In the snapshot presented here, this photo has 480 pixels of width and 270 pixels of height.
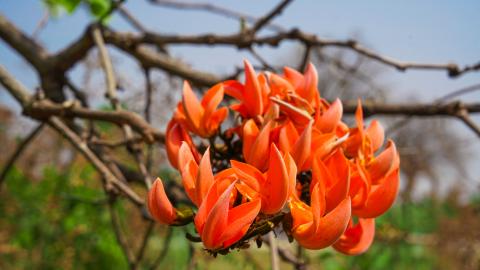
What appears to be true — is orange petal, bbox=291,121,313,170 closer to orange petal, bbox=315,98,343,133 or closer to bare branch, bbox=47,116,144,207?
orange petal, bbox=315,98,343,133

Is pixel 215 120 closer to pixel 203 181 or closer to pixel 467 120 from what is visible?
pixel 203 181

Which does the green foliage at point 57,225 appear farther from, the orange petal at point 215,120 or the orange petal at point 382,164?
the orange petal at point 382,164

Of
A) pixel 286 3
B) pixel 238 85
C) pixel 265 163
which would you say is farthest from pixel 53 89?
pixel 265 163

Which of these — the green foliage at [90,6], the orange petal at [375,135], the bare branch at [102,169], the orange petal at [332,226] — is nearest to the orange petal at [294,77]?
the orange petal at [375,135]

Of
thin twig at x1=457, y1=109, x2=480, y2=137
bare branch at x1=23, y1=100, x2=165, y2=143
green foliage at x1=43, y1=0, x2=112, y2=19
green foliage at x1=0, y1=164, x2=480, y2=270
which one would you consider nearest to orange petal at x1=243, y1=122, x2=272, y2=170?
bare branch at x1=23, y1=100, x2=165, y2=143

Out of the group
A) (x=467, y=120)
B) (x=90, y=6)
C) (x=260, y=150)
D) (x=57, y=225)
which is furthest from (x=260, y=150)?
(x=57, y=225)

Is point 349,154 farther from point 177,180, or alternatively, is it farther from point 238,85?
point 177,180
